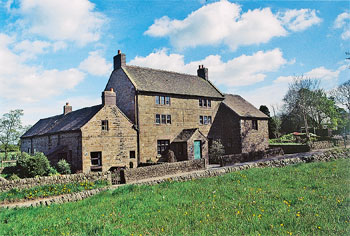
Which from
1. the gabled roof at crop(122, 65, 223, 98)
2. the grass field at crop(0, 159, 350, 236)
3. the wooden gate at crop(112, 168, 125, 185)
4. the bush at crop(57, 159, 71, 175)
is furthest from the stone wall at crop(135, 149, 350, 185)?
the gabled roof at crop(122, 65, 223, 98)

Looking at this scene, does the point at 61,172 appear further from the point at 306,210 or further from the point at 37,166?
the point at 306,210

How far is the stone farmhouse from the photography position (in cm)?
2584

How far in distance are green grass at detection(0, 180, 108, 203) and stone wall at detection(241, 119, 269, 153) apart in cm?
2397

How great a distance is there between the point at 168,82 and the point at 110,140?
40.6 ft

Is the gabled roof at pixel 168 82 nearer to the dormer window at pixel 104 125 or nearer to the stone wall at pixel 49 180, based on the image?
the dormer window at pixel 104 125

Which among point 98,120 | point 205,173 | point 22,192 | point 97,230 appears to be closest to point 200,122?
point 98,120

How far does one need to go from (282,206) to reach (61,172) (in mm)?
20138

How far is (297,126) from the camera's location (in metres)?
68.1

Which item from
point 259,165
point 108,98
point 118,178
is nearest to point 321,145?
point 259,165

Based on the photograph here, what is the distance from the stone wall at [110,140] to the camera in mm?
24688

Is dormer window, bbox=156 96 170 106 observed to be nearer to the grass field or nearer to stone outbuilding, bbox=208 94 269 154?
stone outbuilding, bbox=208 94 269 154

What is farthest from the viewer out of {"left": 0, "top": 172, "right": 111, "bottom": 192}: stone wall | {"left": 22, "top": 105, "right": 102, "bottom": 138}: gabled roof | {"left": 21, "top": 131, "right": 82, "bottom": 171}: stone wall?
{"left": 22, "top": 105, "right": 102, "bottom": 138}: gabled roof

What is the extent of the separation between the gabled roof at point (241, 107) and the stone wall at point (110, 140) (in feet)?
54.3

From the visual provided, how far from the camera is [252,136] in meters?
37.3
